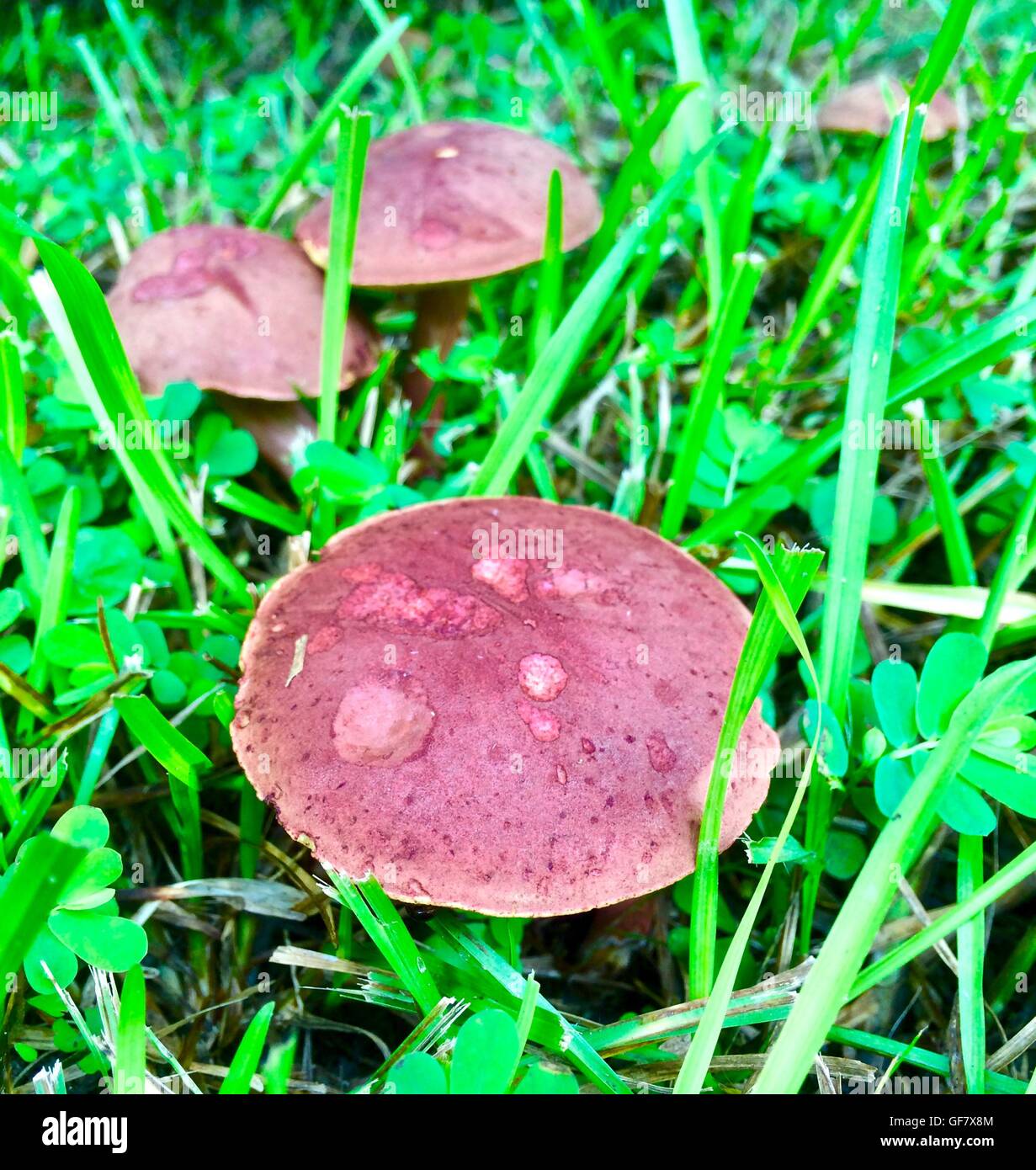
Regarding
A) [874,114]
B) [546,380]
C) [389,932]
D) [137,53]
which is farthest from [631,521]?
[137,53]

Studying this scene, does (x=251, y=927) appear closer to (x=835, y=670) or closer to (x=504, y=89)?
(x=835, y=670)

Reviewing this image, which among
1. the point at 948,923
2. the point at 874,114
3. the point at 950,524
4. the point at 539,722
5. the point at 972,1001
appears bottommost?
the point at 972,1001

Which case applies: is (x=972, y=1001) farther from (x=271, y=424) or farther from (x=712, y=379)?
(x=271, y=424)

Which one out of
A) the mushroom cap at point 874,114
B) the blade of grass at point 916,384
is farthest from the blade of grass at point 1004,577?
the mushroom cap at point 874,114

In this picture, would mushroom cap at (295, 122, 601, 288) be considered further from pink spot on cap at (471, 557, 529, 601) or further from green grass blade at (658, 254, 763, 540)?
pink spot on cap at (471, 557, 529, 601)

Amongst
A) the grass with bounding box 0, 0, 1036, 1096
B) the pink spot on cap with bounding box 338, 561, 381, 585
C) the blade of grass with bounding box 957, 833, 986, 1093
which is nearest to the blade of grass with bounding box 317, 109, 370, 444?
the grass with bounding box 0, 0, 1036, 1096

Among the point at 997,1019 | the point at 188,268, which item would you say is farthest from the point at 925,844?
the point at 188,268

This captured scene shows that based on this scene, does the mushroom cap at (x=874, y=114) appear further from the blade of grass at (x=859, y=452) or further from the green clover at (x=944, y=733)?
the green clover at (x=944, y=733)
